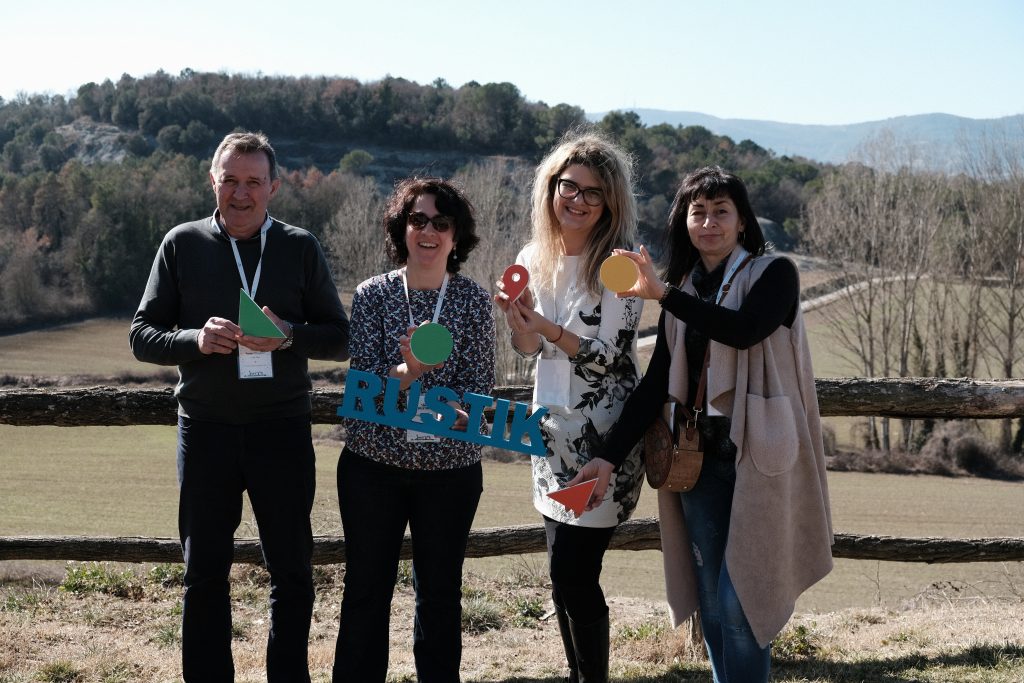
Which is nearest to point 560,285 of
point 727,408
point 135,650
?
point 727,408

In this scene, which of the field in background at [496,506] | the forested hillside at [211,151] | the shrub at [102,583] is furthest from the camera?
the forested hillside at [211,151]

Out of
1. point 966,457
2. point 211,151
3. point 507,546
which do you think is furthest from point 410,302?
point 211,151

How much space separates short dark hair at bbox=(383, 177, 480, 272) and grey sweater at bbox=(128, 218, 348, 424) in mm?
334

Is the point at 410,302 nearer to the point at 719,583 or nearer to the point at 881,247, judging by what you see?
the point at 719,583

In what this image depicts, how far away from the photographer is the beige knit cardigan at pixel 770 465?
8.92 feet

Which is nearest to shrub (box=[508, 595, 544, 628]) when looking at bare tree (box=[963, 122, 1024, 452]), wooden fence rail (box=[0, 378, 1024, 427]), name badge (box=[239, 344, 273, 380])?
wooden fence rail (box=[0, 378, 1024, 427])

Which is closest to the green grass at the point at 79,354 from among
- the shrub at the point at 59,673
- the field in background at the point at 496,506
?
the field in background at the point at 496,506

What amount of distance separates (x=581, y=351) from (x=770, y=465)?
674 millimetres

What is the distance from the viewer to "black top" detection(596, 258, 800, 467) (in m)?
2.67

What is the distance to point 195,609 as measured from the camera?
3.12 m

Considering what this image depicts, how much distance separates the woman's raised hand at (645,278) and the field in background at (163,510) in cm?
325

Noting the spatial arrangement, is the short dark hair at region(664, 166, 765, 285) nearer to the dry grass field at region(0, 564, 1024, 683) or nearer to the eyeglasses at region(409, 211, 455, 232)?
the eyeglasses at region(409, 211, 455, 232)

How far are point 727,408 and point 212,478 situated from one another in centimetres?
166

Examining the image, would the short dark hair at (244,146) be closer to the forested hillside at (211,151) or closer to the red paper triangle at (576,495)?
the red paper triangle at (576,495)
